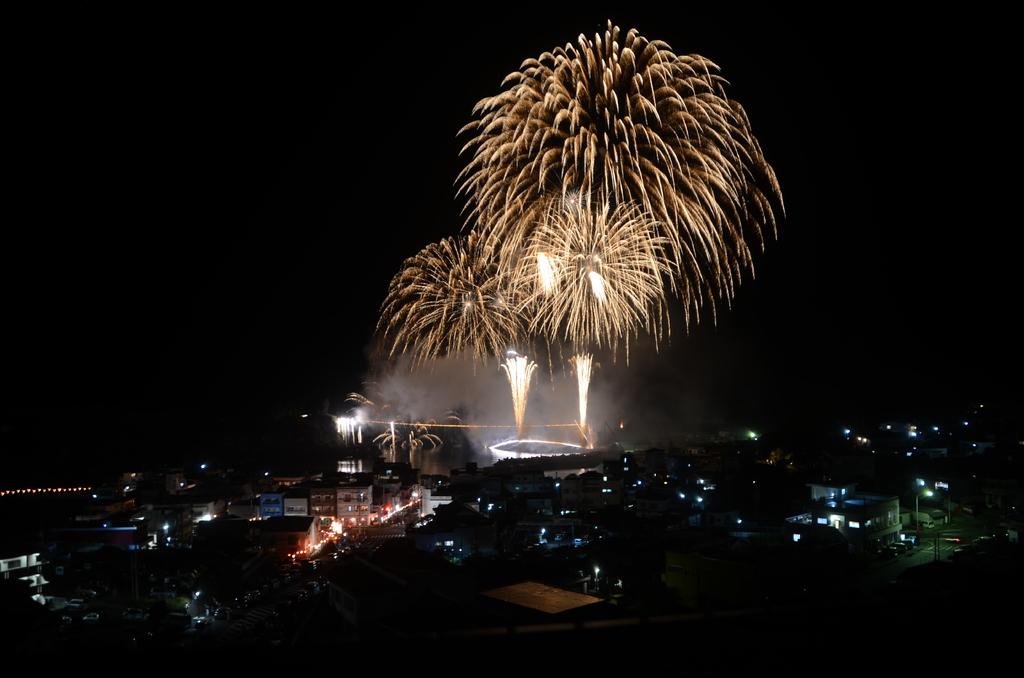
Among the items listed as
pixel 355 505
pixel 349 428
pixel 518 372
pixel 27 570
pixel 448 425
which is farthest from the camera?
pixel 349 428

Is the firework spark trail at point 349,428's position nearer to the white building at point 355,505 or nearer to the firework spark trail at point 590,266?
the white building at point 355,505

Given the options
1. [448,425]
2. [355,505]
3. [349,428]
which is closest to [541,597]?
[355,505]

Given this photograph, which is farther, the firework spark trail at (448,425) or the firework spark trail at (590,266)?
the firework spark trail at (448,425)

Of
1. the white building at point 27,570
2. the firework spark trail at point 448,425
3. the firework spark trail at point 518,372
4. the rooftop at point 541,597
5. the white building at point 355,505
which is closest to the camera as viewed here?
the rooftop at point 541,597

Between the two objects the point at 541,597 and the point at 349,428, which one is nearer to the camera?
the point at 541,597

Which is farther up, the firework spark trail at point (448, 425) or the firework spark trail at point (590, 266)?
the firework spark trail at point (590, 266)

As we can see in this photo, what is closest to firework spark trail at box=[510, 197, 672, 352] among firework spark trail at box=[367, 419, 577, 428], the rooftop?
the rooftop

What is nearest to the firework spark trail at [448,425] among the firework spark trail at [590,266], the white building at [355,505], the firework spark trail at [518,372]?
the firework spark trail at [518,372]

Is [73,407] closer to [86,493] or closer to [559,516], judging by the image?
[86,493]

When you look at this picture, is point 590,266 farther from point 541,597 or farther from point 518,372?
point 518,372

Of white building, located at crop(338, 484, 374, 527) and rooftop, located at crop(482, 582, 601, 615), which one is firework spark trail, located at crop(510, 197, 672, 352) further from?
white building, located at crop(338, 484, 374, 527)

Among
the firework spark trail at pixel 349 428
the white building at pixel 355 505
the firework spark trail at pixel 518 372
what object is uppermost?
the firework spark trail at pixel 518 372

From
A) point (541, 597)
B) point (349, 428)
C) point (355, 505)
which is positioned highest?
point (349, 428)

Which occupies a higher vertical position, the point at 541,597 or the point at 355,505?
the point at 541,597
